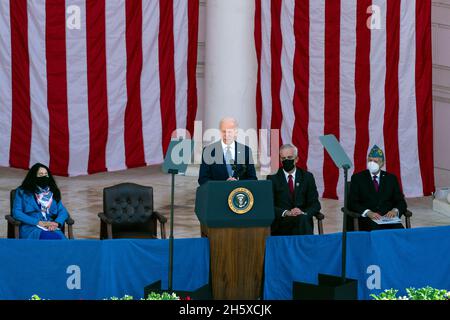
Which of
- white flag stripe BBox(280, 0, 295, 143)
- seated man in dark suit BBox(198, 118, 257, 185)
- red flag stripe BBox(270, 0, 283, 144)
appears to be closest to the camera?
seated man in dark suit BBox(198, 118, 257, 185)

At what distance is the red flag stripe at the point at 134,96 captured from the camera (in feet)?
45.0

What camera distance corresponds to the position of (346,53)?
12617mm

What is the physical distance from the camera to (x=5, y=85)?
1368 cm

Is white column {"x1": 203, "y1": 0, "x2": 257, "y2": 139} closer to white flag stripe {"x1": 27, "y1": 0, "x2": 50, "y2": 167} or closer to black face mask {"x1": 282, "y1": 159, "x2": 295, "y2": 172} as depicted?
white flag stripe {"x1": 27, "y1": 0, "x2": 50, "y2": 167}

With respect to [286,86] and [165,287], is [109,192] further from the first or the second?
[286,86]

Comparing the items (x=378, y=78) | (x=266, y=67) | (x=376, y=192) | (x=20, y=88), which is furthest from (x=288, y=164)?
(x=20, y=88)

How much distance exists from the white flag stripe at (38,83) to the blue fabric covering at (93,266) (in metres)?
5.89

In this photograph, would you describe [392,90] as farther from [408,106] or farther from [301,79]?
[301,79]

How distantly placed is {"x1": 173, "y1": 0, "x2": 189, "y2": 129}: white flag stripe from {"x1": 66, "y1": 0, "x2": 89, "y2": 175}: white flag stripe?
1.30 meters

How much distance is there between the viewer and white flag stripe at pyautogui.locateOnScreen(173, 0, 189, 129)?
14.0 metres

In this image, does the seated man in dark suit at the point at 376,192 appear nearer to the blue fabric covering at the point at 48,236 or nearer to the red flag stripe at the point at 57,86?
the blue fabric covering at the point at 48,236

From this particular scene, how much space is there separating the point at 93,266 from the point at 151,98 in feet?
20.6

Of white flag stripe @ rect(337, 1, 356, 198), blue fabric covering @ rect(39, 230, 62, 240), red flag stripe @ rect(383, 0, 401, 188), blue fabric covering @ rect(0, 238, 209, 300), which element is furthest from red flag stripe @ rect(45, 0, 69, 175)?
blue fabric covering @ rect(0, 238, 209, 300)

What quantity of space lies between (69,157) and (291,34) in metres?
3.31
